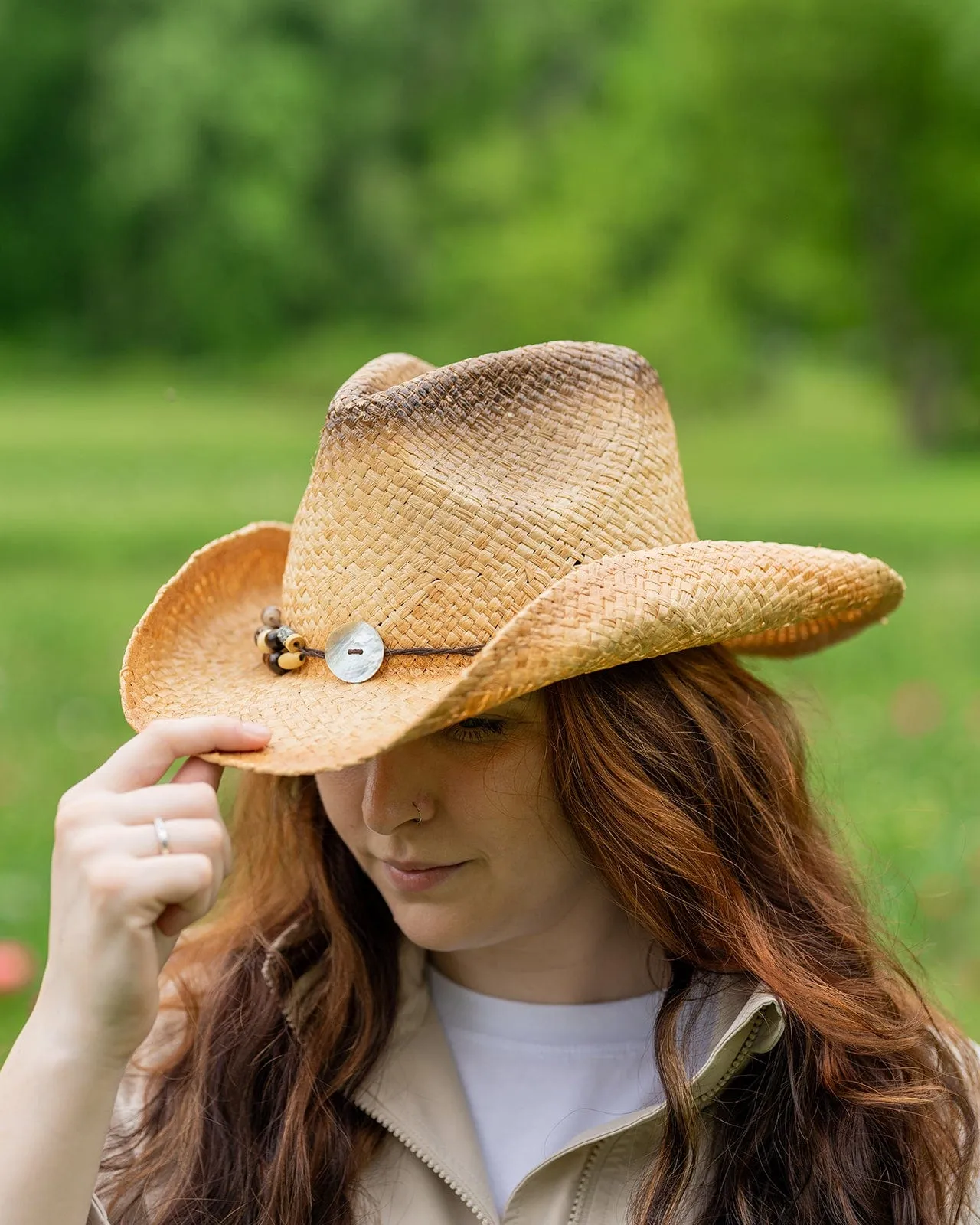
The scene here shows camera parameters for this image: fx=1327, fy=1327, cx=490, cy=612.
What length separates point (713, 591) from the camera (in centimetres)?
162

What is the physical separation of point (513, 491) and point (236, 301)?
10096 mm

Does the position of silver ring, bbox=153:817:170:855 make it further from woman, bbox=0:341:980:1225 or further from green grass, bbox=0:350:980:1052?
green grass, bbox=0:350:980:1052

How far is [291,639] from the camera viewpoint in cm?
178

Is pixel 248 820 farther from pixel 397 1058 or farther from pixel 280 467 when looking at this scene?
pixel 280 467

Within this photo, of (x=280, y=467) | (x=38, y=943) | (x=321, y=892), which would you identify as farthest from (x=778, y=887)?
(x=280, y=467)

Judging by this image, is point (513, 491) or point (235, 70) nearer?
point (513, 491)

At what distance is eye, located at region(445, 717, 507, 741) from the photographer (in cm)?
169

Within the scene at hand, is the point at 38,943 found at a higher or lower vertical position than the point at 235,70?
lower

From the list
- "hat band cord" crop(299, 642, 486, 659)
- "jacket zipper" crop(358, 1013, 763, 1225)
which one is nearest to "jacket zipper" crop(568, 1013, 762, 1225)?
"jacket zipper" crop(358, 1013, 763, 1225)

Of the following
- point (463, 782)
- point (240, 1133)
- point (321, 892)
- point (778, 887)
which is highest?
point (463, 782)

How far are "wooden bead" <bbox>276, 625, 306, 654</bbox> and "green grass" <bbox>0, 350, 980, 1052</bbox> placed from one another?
962mm

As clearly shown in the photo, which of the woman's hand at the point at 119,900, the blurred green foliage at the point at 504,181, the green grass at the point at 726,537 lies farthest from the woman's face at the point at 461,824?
the blurred green foliage at the point at 504,181

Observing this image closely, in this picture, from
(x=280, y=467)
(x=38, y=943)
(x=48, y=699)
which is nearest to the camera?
Result: (x=38, y=943)

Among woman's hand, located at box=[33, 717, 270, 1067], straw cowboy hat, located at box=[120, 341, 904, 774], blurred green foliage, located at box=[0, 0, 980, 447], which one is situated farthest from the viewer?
blurred green foliage, located at box=[0, 0, 980, 447]
